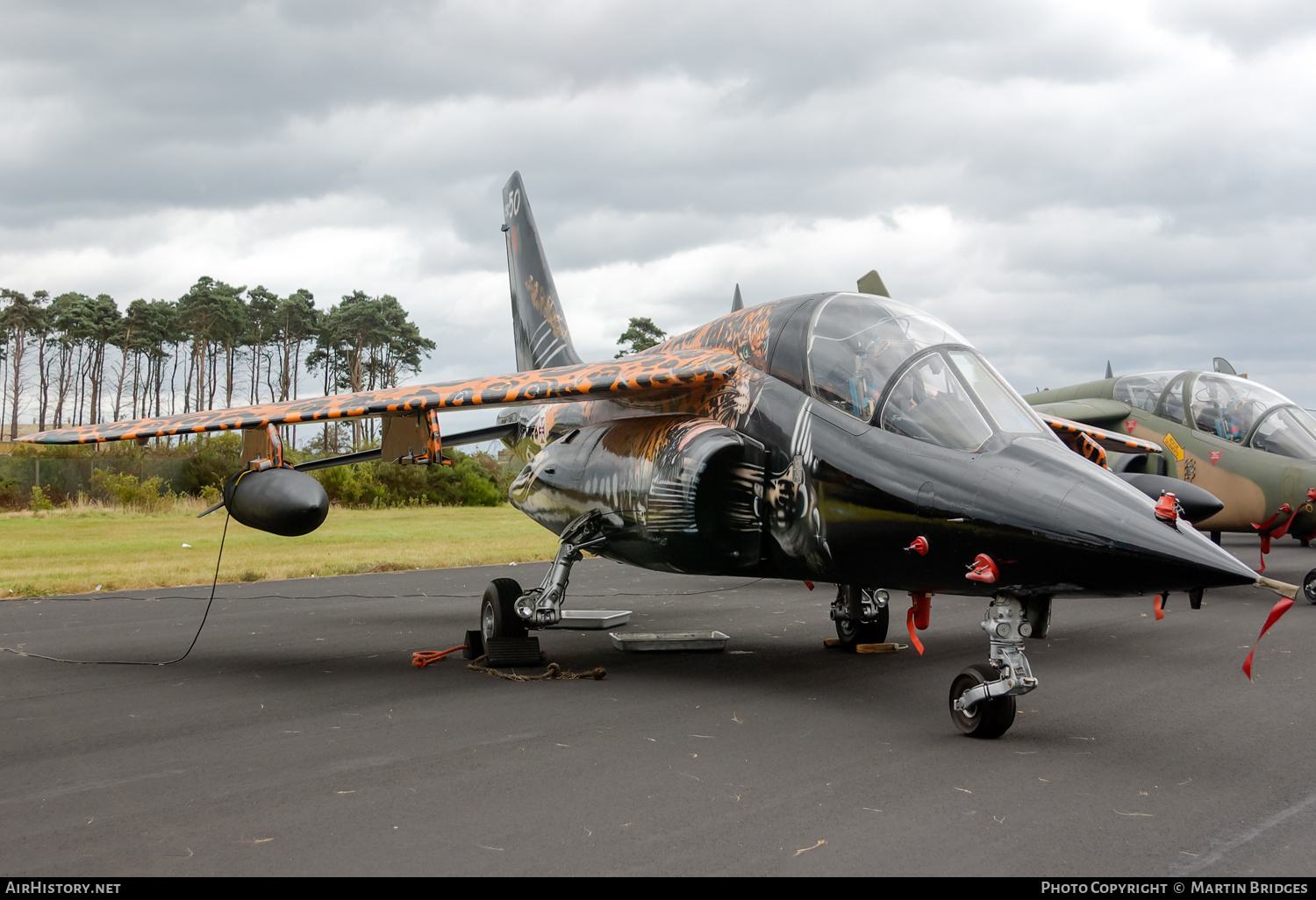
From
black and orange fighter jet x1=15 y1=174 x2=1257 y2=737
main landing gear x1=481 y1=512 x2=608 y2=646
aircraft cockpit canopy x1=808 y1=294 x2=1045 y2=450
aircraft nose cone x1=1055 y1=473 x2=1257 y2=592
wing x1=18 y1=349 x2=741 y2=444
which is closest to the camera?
aircraft nose cone x1=1055 y1=473 x2=1257 y2=592

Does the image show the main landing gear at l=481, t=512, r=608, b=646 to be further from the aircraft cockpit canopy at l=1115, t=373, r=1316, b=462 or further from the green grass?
the aircraft cockpit canopy at l=1115, t=373, r=1316, b=462

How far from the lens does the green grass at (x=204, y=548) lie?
49.0 feet

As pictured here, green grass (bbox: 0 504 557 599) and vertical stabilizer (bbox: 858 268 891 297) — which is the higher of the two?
vertical stabilizer (bbox: 858 268 891 297)

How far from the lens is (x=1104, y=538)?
14.9ft

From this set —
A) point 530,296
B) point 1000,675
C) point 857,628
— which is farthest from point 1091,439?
point 530,296

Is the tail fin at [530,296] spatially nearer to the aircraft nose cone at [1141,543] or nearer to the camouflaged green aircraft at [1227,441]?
the camouflaged green aircraft at [1227,441]

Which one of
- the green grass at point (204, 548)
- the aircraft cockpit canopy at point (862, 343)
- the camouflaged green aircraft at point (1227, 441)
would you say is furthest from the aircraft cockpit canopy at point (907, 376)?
the green grass at point (204, 548)

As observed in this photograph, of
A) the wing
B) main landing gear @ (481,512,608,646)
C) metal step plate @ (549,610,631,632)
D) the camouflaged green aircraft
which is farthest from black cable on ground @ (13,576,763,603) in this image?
the camouflaged green aircraft

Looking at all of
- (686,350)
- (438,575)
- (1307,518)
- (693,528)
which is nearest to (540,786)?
(693,528)

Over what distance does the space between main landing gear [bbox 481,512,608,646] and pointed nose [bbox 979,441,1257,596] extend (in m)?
3.92

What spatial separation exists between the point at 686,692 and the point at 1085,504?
3128 mm

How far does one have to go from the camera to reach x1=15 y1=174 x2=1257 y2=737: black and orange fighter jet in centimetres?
486

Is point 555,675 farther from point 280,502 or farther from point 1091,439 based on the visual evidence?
point 1091,439

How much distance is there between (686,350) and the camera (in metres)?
8.37
